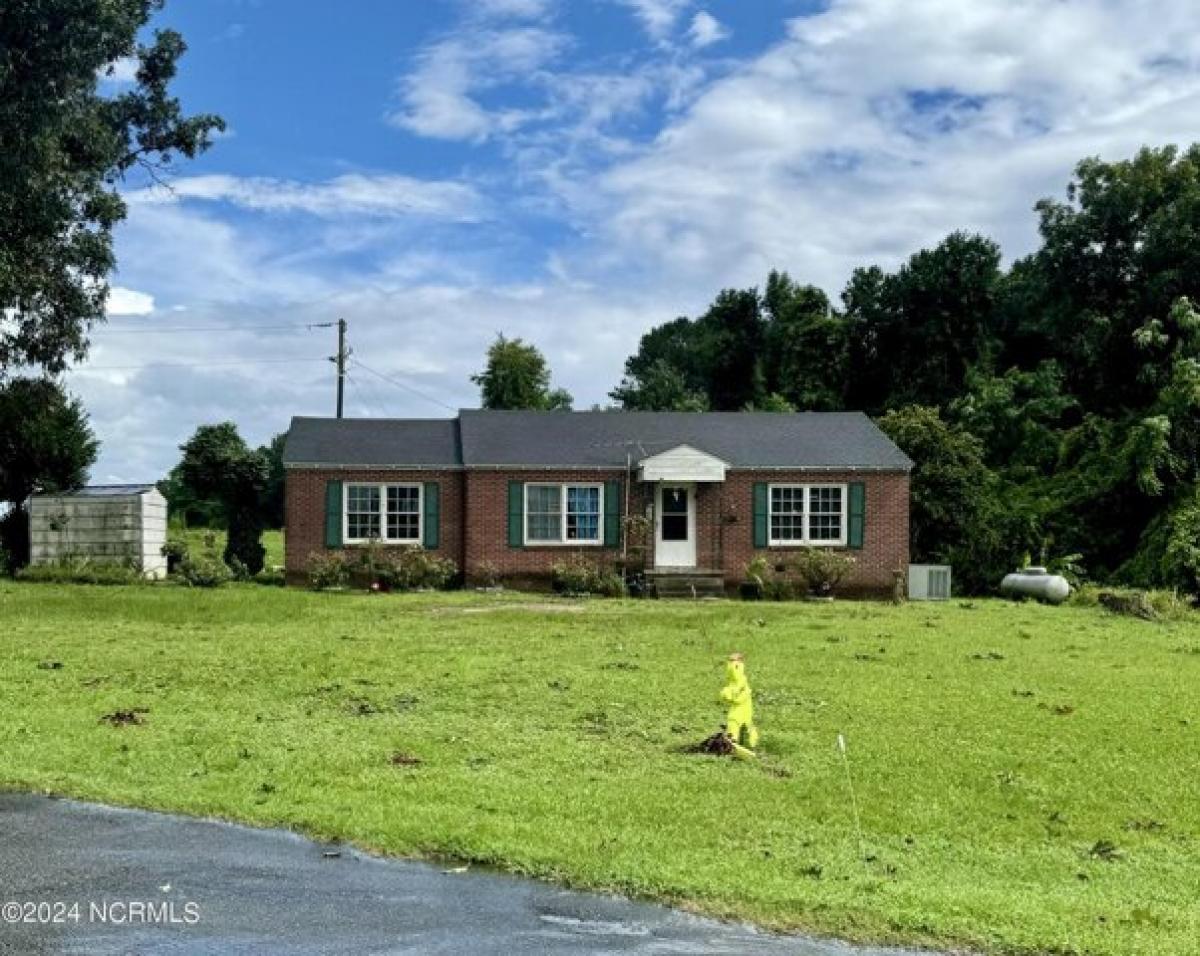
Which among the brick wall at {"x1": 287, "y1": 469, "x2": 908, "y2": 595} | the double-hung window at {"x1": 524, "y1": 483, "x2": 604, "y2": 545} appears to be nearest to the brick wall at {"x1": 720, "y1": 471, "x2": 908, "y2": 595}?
the brick wall at {"x1": 287, "y1": 469, "x2": 908, "y2": 595}

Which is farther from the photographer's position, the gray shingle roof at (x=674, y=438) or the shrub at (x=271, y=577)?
the shrub at (x=271, y=577)

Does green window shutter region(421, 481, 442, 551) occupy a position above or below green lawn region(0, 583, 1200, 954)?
above

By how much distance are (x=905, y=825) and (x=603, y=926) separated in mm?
2941

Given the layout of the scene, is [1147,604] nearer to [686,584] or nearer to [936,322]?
[686,584]

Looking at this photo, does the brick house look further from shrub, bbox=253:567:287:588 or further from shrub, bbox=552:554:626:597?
shrub, bbox=253:567:287:588

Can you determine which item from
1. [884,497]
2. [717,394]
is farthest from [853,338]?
[884,497]

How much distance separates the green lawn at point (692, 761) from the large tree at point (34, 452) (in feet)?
45.4

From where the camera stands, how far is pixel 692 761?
34.1 ft

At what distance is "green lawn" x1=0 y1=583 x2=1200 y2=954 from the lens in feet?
24.0

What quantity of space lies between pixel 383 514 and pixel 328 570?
2054 millimetres

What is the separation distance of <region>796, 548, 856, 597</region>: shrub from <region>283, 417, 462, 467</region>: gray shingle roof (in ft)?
27.1

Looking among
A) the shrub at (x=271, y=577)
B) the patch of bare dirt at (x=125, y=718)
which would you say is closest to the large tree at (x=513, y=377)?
the shrub at (x=271, y=577)

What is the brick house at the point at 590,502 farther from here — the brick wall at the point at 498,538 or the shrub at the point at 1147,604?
the shrub at the point at 1147,604

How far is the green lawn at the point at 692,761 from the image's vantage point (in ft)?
24.0
